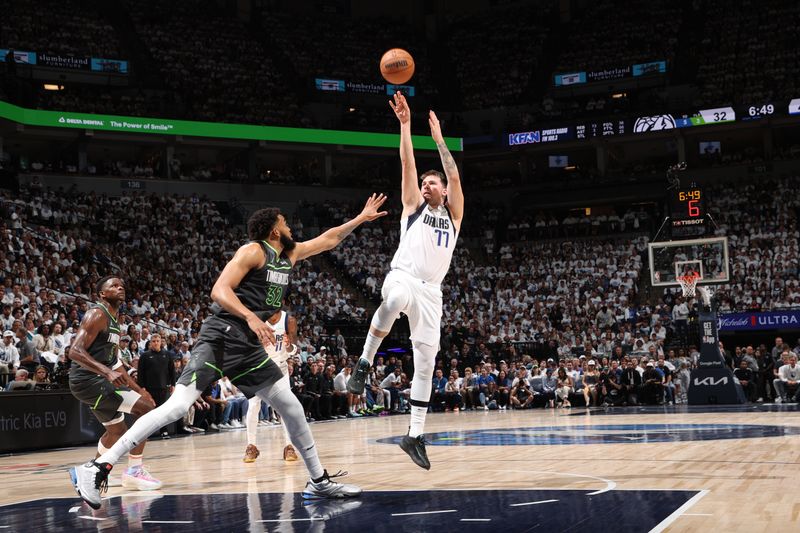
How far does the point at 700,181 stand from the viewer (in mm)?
36562

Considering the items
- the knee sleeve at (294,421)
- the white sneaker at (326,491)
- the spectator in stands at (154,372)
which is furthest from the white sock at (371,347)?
the spectator in stands at (154,372)

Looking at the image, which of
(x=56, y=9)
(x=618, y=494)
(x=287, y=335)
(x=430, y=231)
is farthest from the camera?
(x=56, y=9)

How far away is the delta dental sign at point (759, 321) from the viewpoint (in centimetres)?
2547

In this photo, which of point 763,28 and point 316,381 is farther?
point 763,28

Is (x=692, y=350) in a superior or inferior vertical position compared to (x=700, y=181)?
inferior

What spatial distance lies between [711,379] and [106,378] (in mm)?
16165

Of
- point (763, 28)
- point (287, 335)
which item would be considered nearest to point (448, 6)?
point (763, 28)

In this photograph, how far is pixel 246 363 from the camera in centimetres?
639

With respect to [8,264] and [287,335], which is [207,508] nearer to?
[287,335]

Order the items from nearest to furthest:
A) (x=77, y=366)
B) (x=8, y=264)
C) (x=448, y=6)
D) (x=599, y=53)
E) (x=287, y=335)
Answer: (x=77, y=366) → (x=287, y=335) → (x=8, y=264) → (x=599, y=53) → (x=448, y=6)

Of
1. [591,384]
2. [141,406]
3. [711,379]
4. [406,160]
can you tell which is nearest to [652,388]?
[591,384]

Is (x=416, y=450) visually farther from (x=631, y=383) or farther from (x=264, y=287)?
(x=631, y=383)

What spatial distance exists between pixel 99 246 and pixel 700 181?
23949 millimetres

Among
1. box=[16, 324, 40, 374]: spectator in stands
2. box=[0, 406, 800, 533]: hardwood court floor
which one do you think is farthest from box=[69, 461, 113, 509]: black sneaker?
box=[16, 324, 40, 374]: spectator in stands
